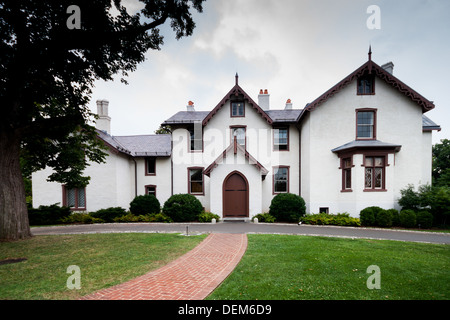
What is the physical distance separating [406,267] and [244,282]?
498cm

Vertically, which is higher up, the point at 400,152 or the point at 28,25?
the point at 28,25

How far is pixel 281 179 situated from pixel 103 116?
58.6 ft

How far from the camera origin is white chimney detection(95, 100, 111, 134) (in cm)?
Result: 1908

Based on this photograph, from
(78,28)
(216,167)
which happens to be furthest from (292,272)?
(78,28)

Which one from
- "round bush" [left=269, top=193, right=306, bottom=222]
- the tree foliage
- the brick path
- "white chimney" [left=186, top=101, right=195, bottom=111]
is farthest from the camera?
the tree foliage

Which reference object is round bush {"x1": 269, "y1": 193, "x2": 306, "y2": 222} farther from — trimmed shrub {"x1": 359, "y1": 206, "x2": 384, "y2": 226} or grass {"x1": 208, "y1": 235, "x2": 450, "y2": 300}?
grass {"x1": 208, "y1": 235, "x2": 450, "y2": 300}

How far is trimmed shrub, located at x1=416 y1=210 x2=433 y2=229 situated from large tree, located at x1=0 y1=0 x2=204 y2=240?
1765 centimetres

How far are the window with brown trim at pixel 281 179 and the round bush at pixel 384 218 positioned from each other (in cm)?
628

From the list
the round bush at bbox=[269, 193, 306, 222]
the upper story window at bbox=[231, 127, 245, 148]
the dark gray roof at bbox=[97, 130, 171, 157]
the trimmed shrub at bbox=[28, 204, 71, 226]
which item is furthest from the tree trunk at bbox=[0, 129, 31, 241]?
the round bush at bbox=[269, 193, 306, 222]

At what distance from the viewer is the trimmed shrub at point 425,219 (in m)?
12.3

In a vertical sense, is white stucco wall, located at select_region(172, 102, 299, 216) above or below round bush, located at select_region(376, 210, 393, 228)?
above

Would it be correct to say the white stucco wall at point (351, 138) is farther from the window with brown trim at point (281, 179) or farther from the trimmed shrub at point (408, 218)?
the window with brown trim at point (281, 179)
